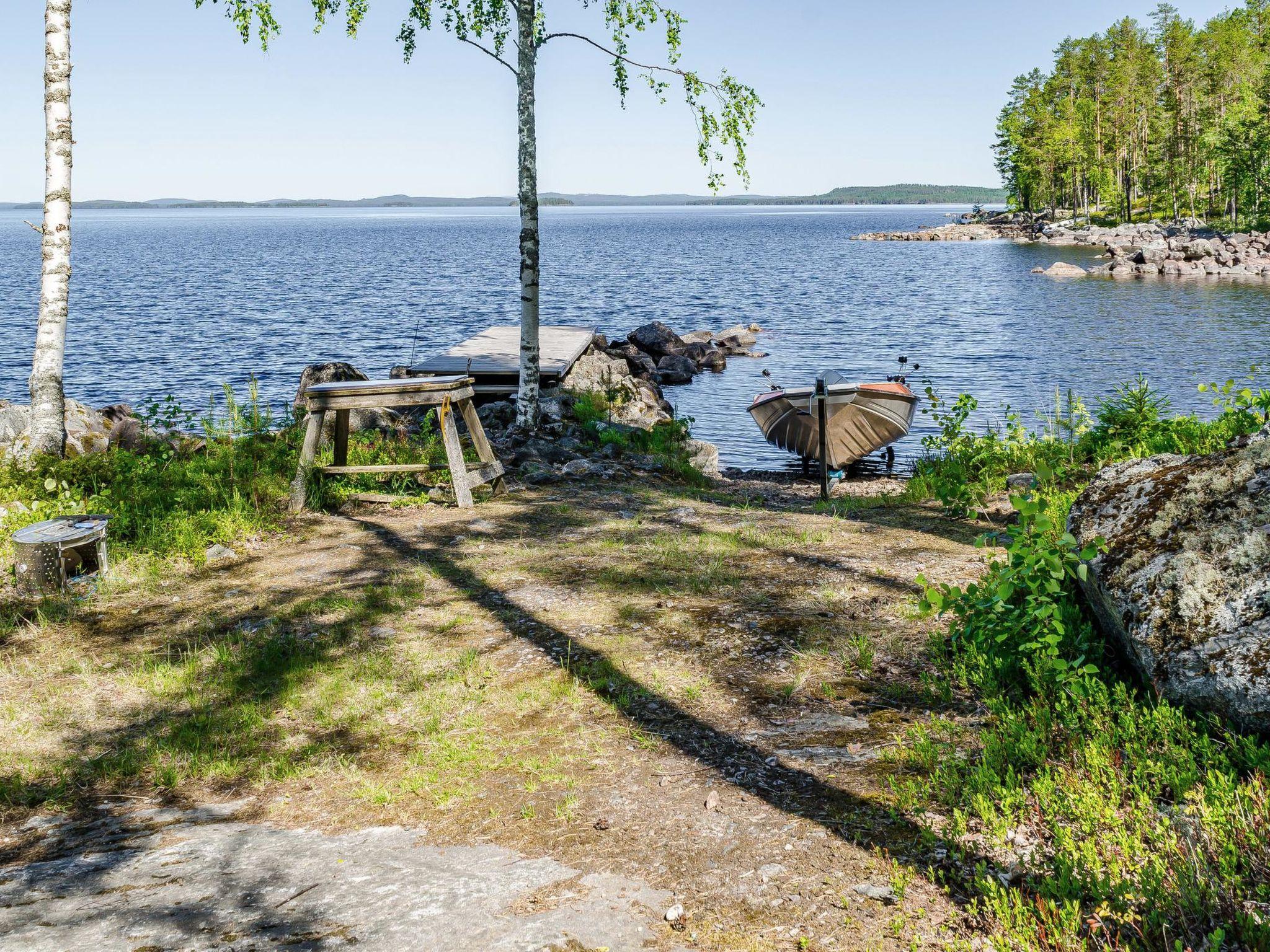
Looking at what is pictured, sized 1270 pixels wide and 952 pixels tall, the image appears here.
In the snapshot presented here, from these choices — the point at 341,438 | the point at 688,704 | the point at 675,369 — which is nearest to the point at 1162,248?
the point at 675,369

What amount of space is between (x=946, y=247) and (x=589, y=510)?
112 metres

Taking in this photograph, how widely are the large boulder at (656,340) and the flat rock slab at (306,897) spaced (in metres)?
30.6

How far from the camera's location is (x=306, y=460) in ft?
31.0

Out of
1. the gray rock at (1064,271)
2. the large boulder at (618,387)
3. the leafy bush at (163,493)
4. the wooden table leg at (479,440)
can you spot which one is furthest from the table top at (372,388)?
the gray rock at (1064,271)

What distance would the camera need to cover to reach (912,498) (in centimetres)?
1079

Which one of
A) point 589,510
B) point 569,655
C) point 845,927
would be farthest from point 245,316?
point 845,927

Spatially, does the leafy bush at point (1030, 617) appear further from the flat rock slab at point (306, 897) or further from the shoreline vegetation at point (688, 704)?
the flat rock slab at point (306, 897)

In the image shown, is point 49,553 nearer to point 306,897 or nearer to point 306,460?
point 306,460

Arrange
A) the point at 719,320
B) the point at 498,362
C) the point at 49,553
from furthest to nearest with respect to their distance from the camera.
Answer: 1. the point at 719,320
2. the point at 498,362
3. the point at 49,553

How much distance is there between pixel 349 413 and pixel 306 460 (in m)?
2.92

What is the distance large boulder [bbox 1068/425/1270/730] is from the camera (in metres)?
3.85

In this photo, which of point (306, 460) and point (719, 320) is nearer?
point (306, 460)

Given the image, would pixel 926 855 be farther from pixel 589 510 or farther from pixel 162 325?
pixel 162 325

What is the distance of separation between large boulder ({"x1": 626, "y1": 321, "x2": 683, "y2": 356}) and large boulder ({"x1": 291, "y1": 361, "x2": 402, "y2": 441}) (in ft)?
54.3
